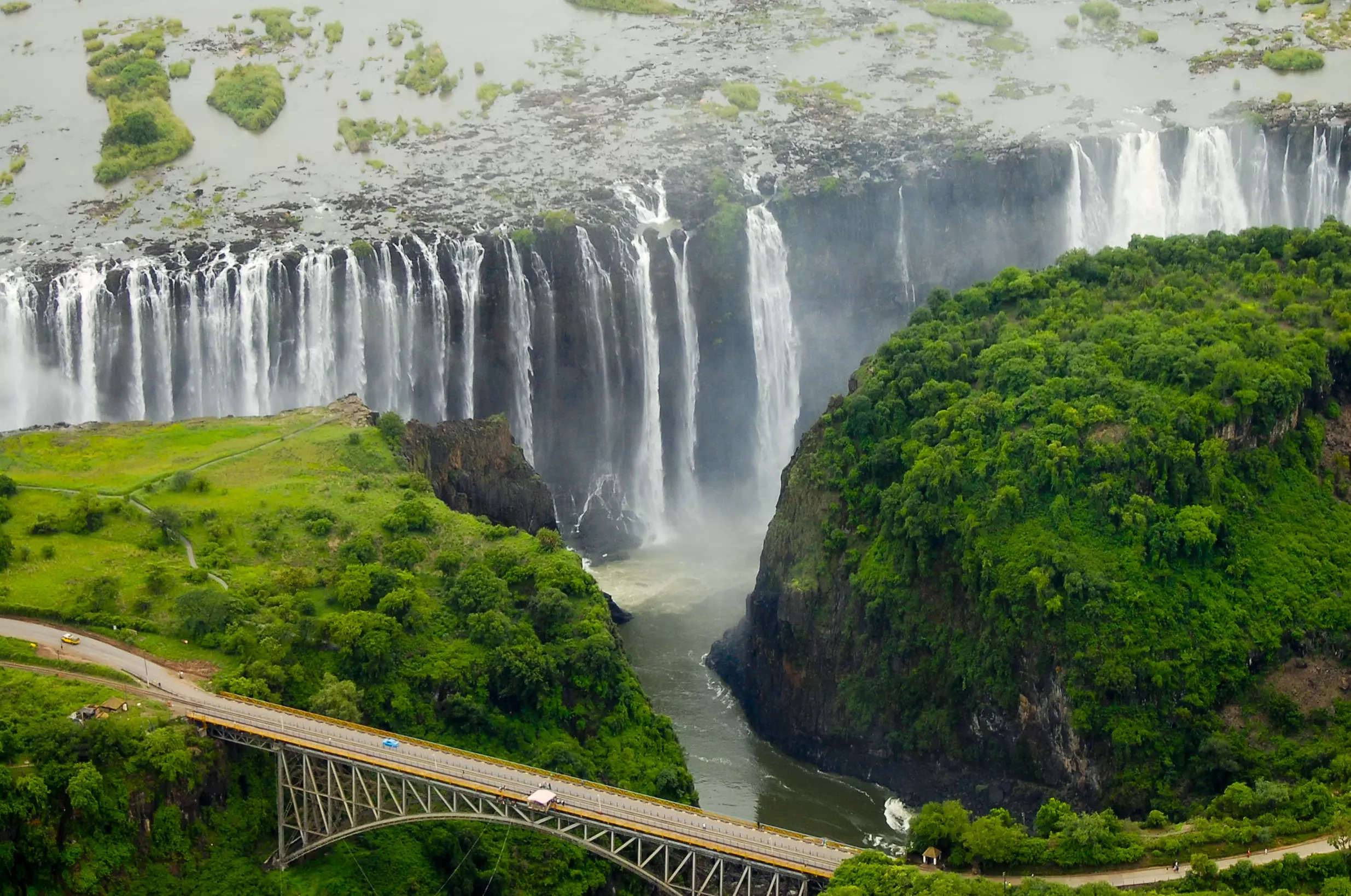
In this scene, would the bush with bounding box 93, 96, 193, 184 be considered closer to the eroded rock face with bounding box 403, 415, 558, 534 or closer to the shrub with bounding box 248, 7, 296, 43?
the shrub with bounding box 248, 7, 296, 43

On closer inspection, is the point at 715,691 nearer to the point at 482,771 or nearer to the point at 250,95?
the point at 482,771

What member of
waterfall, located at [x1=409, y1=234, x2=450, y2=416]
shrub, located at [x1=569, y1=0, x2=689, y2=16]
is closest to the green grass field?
waterfall, located at [x1=409, y1=234, x2=450, y2=416]

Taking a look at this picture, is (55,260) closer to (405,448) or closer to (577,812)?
(405,448)

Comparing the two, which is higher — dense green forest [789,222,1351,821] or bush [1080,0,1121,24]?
bush [1080,0,1121,24]

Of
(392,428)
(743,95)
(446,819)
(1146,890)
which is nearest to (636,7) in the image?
(743,95)

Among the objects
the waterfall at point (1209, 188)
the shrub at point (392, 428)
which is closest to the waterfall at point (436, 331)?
the shrub at point (392, 428)

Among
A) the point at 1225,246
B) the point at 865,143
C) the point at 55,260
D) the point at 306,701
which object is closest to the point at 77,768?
the point at 306,701

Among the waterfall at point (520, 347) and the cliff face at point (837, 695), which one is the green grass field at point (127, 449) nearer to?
the waterfall at point (520, 347)
